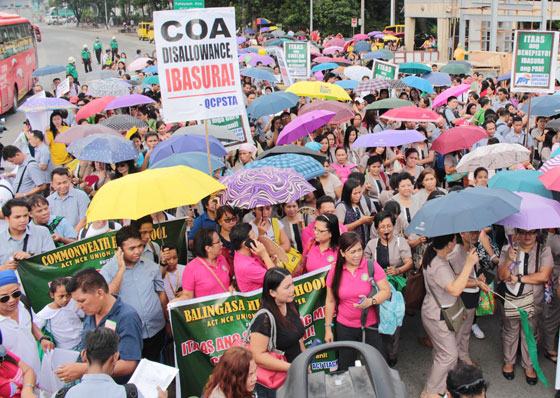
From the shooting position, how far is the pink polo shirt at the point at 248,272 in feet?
17.9

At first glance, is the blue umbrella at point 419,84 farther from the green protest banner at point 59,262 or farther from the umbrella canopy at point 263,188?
the green protest banner at point 59,262

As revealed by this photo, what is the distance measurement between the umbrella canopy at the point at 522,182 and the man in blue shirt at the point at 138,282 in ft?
12.7

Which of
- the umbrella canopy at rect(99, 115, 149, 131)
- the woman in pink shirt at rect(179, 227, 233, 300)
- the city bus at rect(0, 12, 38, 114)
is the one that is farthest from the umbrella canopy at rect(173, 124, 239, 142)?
the city bus at rect(0, 12, 38, 114)

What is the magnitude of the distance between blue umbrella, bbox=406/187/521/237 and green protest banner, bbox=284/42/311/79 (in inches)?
419

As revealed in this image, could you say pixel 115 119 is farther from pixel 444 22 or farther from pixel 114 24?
pixel 114 24

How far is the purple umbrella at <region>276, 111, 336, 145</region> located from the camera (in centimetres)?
946

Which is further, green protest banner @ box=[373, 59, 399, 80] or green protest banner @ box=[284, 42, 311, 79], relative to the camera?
green protest banner @ box=[284, 42, 311, 79]

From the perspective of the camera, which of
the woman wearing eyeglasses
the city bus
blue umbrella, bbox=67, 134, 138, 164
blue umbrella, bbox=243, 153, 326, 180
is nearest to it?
the woman wearing eyeglasses

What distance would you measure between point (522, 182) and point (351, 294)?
8.46 ft

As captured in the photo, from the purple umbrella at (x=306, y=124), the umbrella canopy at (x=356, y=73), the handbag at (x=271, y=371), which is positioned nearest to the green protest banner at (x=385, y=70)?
the umbrella canopy at (x=356, y=73)

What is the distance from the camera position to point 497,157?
8086 millimetres

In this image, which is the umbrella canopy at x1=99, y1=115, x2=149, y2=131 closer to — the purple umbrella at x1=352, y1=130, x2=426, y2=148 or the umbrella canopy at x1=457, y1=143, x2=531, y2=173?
the purple umbrella at x1=352, y1=130, x2=426, y2=148

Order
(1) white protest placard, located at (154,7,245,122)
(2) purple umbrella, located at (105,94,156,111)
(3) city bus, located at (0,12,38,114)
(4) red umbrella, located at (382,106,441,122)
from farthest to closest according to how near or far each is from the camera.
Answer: (3) city bus, located at (0,12,38,114) < (2) purple umbrella, located at (105,94,156,111) < (4) red umbrella, located at (382,106,441,122) < (1) white protest placard, located at (154,7,245,122)

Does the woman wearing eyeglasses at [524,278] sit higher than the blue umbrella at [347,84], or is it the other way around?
the blue umbrella at [347,84]
